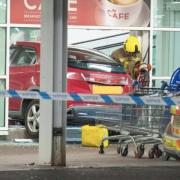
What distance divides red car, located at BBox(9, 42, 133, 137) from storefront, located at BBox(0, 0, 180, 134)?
211 mm

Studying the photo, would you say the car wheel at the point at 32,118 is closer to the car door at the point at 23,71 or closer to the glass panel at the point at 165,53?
the car door at the point at 23,71

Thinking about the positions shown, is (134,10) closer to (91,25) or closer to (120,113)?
(91,25)

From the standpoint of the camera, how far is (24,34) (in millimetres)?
13703

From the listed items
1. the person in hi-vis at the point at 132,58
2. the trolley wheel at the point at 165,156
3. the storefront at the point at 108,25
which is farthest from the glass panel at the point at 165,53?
the trolley wheel at the point at 165,156

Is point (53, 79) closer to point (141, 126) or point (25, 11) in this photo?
point (141, 126)

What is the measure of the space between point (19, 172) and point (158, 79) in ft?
20.2

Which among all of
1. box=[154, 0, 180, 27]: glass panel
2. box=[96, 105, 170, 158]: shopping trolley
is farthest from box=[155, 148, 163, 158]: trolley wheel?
box=[154, 0, 180, 27]: glass panel

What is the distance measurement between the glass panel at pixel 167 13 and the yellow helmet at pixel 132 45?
0.65 metres

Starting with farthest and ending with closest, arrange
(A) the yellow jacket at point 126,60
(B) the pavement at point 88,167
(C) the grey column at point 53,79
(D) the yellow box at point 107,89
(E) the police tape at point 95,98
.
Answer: (A) the yellow jacket at point 126,60 < (D) the yellow box at point 107,89 < (C) the grey column at point 53,79 < (E) the police tape at point 95,98 < (B) the pavement at point 88,167

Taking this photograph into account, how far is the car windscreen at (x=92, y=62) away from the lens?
1369 cm

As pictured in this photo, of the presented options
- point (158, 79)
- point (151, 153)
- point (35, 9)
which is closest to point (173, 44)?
point (158, 79)

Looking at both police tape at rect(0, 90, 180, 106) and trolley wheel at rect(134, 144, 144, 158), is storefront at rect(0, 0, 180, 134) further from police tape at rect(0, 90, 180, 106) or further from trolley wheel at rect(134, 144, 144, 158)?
police tape at rect(0, 90, 180, 106)

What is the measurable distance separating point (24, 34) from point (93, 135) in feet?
9.37

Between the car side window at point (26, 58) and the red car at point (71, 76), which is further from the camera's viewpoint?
the car side window at point (26, 58)
